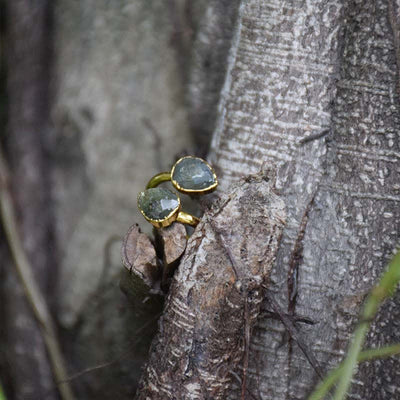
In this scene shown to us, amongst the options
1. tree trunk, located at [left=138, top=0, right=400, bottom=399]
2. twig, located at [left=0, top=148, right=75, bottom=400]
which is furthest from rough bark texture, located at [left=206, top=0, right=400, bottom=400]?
twig, located at [left=0, top=148, right=75, bottom=400]

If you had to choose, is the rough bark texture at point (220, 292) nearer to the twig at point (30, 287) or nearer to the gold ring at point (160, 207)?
the gold ring at point (160, 207)

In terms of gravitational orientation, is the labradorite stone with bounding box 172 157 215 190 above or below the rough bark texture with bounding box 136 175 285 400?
above

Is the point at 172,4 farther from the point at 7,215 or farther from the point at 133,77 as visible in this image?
the point at 7,215

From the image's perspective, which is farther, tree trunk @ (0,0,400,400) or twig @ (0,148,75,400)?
twig @ (0,148,75,400)

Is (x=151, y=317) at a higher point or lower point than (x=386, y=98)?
lower

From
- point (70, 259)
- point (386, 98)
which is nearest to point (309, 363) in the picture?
point (386, 98)

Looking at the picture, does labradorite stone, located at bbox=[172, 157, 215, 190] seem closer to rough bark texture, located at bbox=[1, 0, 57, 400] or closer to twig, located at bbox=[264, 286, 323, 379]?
twig, located at bbox=[264, 286, 323, 379]

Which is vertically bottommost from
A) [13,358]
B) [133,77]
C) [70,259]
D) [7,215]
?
[13,358]

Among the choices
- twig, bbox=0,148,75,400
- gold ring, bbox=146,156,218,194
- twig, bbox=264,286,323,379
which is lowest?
twig, bbox=0,148,75,400
